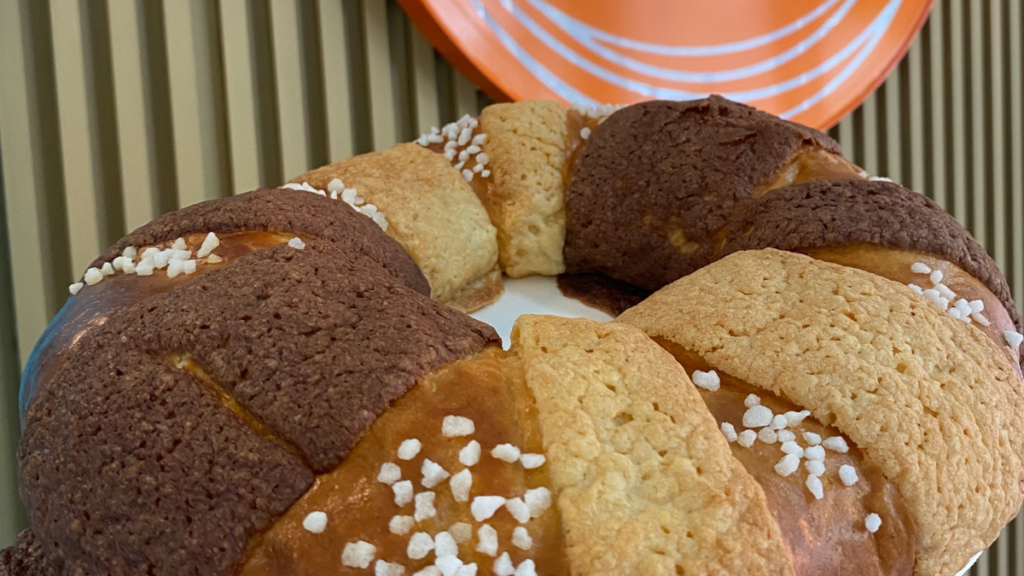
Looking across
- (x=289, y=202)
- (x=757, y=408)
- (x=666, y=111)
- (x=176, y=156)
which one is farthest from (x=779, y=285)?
(x=176, y=156)

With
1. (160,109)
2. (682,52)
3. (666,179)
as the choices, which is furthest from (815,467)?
(682,52)

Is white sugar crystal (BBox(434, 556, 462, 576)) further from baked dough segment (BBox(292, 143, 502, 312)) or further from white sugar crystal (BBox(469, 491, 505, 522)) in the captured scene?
baked dough segment (BBox(292, 143, 502, 312))

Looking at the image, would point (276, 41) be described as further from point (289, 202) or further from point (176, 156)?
point (289, 202)

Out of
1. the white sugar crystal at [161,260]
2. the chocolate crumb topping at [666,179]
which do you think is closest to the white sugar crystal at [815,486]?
the chocolate crumb topping at [666,179]

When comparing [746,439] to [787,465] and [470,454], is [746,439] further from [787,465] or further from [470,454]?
[470,454]

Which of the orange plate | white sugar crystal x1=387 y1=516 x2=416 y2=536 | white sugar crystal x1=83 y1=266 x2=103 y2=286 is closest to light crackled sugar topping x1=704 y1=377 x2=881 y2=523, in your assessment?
white sugar crystal x1=387 y1=516 x2=416 y2=536

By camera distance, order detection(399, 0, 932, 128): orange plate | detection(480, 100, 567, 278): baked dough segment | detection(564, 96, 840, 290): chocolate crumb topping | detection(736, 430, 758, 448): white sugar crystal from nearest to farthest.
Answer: detection(736, 430, 758, 448): white sugar crystal → detection(564, 96, 840, 290): chocolate crumb topping → detection(480, 100, 567, 278): baked dough segment → detection(399, 0, 932, 128): orange plate

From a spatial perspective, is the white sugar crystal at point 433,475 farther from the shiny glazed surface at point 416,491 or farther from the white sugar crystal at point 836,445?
the white sugar crystal at point 836,445
